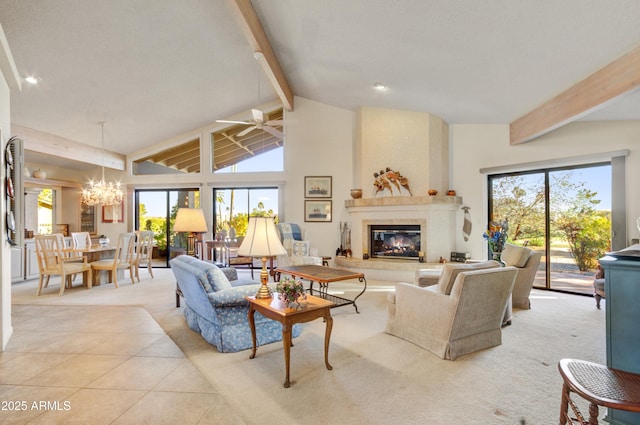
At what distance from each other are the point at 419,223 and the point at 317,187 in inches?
98.6

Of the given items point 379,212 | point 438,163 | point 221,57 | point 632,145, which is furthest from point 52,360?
point 632,145

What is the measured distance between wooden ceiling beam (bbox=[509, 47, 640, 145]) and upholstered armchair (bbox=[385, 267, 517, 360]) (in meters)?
2.25

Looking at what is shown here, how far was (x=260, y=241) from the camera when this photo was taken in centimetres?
285

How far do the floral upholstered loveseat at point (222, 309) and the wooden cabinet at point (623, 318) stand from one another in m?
2.51

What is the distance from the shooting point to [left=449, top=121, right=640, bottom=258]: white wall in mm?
4777

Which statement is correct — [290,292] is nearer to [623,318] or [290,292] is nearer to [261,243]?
[261,243]

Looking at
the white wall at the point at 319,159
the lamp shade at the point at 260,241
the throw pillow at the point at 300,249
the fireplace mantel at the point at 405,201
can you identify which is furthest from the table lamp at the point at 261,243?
the white wall at the point at 319,159

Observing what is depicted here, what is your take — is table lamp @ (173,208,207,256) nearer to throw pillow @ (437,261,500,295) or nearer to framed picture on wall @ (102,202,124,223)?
throw pillow @ (437,261,500,295)

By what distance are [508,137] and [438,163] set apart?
126cm

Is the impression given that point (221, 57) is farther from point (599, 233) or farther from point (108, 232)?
point (599, 233)

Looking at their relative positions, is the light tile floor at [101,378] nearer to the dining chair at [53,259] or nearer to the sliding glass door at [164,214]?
the dining chair at [53,259]

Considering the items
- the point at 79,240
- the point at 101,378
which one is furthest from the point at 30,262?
the point at 101,378

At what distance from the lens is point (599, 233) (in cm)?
519

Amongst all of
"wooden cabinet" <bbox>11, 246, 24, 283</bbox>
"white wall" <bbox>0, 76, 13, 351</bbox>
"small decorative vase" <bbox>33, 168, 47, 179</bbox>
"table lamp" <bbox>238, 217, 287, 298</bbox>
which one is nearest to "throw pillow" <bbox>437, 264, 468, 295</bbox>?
"table lamp" <bbox>238, 217, 287, 298</bbox>
